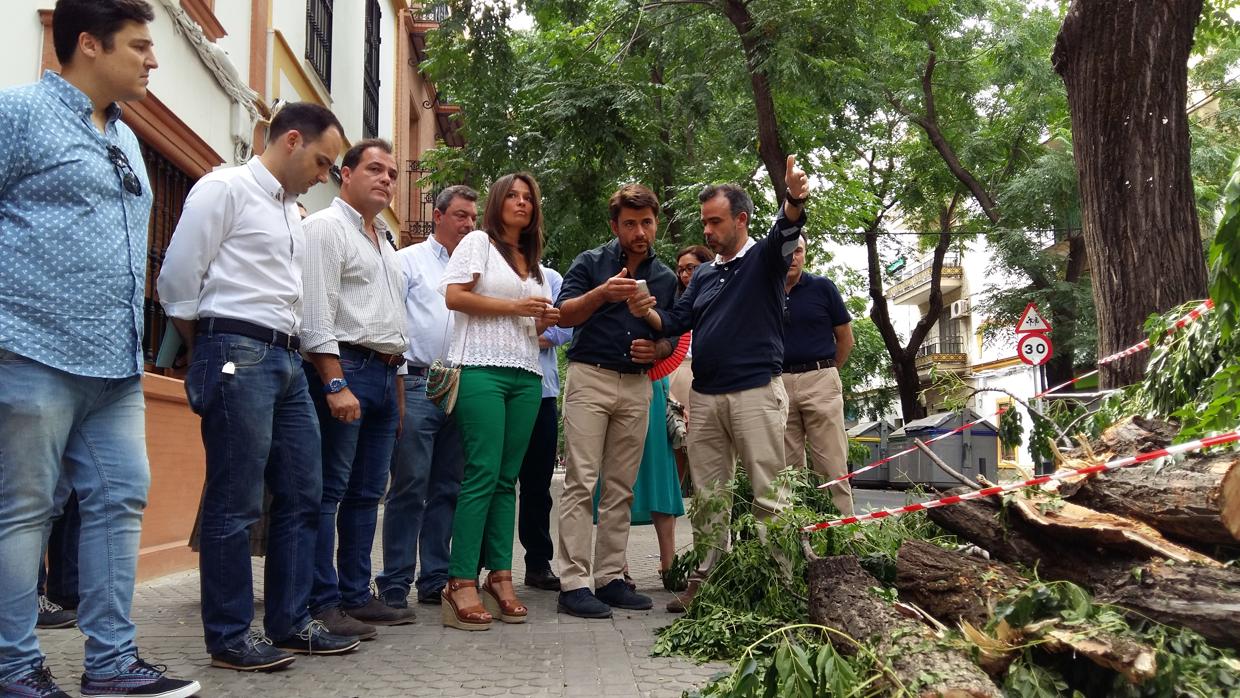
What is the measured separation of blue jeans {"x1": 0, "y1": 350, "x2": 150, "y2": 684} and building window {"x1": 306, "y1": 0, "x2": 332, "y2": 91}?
933 centimetres

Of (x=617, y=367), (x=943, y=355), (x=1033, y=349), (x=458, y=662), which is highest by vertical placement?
(x=943, y=355)

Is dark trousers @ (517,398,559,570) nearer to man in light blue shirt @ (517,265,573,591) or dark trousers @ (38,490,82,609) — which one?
man in light blue shirt @ (517,265,573,591)

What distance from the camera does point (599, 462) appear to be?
17.7ft

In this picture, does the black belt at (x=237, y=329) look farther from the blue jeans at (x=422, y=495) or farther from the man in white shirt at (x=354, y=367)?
the blue jeans at (x=422, y=495)

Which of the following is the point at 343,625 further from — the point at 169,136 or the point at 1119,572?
the point at 169,136

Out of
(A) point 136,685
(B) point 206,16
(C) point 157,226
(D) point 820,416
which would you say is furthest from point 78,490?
(B) point 206,16

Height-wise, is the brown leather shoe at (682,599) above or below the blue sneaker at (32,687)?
below

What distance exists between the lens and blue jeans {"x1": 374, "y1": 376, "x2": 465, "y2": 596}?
541 cm

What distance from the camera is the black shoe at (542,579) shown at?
20.6 ft

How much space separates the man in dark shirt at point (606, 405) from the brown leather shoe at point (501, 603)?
0.85 feet

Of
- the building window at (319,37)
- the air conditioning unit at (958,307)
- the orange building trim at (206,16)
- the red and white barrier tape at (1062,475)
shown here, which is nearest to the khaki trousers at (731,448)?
the red and white barrier tape at (1062,475)

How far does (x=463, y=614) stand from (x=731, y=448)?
5.27 ft

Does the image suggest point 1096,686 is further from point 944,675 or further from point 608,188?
point 608,188

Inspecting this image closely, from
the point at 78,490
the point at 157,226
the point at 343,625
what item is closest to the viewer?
the point at 78,490
